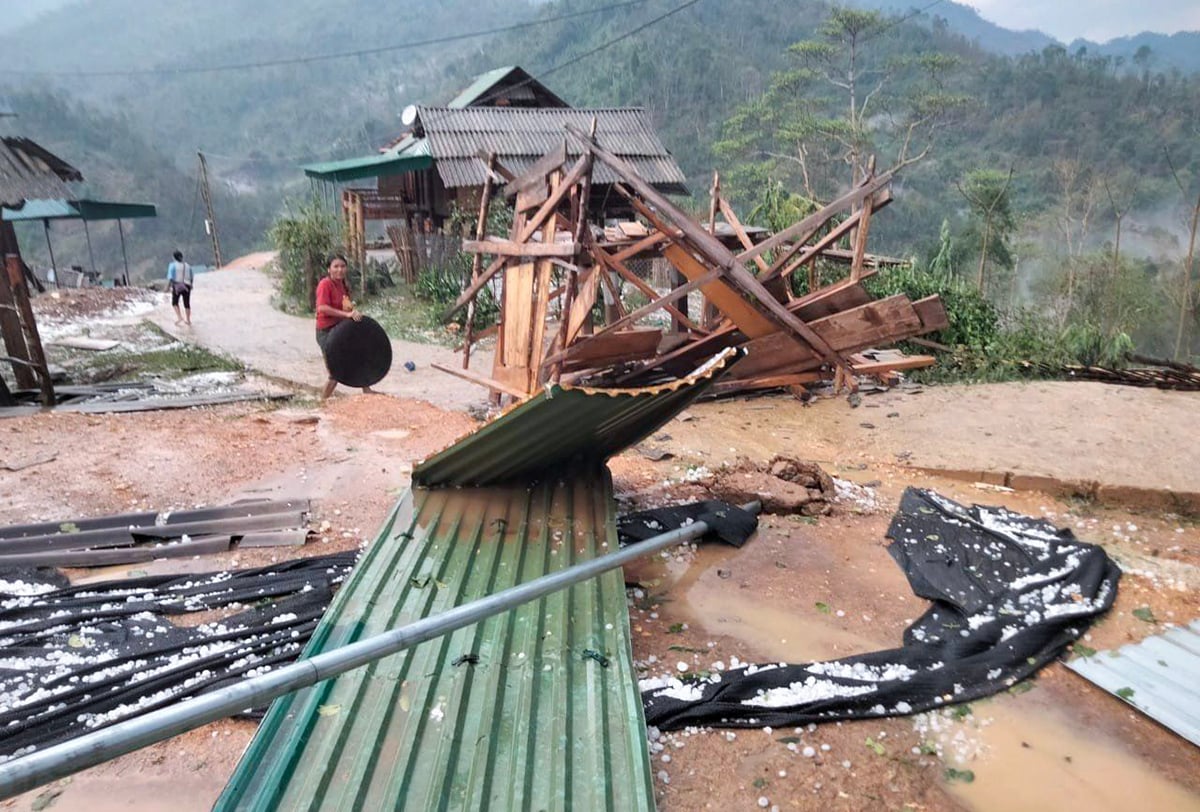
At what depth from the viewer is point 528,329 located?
645 cm

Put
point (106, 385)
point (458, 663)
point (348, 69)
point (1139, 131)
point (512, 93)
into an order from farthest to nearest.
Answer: point (348, 69) → point (1139, 131) → point (512, 93) → point (106, 385) → point (458, 663)

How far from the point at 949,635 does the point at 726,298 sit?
3965 millimetres

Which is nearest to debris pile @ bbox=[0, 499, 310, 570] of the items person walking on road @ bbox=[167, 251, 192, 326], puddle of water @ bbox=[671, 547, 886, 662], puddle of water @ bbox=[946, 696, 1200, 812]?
puddle of water @ bbox=[671, 547, 886, 662]

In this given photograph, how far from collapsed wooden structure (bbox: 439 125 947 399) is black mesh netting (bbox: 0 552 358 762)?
3.05 meters

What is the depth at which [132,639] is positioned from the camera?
10.4 feet

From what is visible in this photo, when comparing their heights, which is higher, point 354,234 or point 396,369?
point 354,234

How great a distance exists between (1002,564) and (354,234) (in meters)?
16.8

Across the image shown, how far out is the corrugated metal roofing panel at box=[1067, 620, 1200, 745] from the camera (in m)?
2.88

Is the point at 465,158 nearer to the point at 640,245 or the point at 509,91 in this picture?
the point at 509,91

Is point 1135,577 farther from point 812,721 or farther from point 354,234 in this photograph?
point 354,234

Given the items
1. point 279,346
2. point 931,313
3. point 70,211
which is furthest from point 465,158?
point 931,313

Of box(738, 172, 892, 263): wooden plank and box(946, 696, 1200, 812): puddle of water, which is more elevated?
box(738, 172, 892, 263): wooden plank

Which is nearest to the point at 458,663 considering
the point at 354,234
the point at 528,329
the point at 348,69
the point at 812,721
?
the point at 812,721

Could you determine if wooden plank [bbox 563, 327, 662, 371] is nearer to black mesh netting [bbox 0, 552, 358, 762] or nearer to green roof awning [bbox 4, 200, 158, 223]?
black mesh netting [bbox 0, 552, 358, 762]
